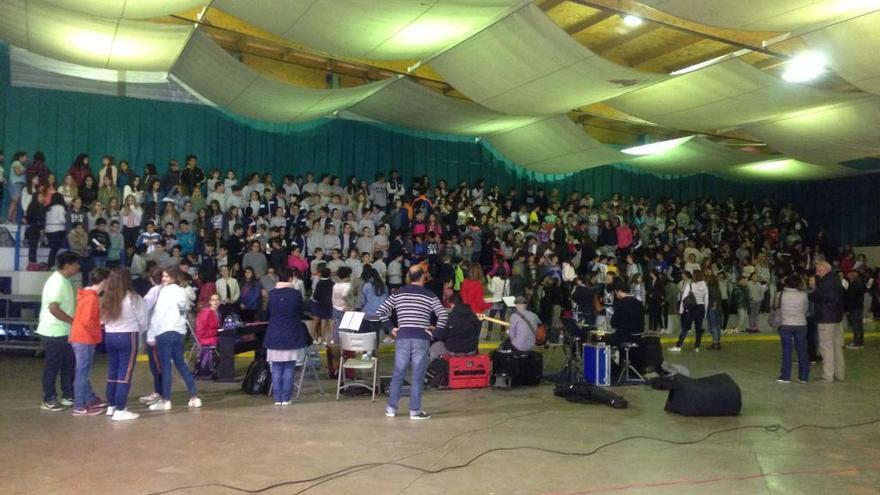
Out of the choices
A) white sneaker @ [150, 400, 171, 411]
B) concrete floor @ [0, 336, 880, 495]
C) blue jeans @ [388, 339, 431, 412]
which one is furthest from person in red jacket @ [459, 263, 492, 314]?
white sneaker @ [150, 400, 171, 411]

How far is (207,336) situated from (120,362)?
8.81 feet

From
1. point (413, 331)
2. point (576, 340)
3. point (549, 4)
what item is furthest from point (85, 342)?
point (549, 4)

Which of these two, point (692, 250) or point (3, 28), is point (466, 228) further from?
point (3, 28)

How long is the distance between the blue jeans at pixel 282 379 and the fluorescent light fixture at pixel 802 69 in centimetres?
1059

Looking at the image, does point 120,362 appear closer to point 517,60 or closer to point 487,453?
point 487,453

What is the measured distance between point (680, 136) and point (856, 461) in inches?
603

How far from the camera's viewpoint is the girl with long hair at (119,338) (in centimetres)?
733

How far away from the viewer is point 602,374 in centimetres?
993

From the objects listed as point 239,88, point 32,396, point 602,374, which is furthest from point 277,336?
point 239,88

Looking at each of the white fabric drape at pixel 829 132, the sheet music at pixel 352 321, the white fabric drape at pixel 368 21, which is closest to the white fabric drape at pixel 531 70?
the white fabric drape at pixel 368 21

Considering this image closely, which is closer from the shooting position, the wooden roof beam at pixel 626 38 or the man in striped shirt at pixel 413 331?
the man in striped shirt at pixel 413 331

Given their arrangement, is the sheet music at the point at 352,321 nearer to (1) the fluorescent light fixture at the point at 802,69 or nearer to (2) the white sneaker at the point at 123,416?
(2) the white sneaker at the point at 123,416

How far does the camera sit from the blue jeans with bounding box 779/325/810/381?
33.9 feet

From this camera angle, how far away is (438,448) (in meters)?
6.36
